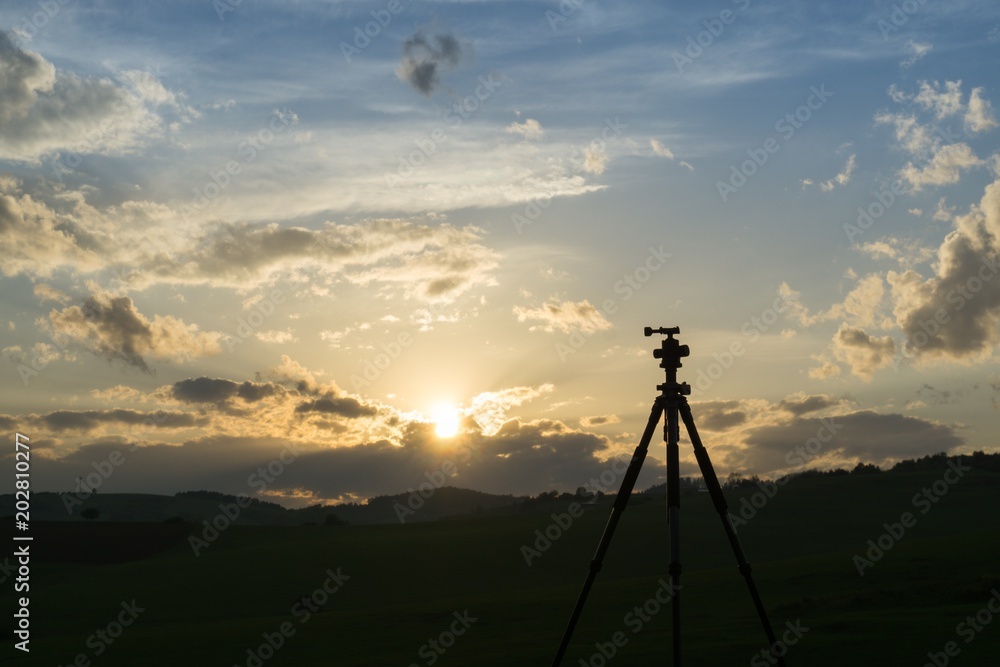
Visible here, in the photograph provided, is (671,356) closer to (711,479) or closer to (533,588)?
(711,479)

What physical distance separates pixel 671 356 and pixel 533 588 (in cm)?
3992

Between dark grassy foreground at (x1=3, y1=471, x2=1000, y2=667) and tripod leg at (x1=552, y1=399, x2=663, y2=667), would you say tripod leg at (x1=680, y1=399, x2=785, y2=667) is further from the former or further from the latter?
dark grassy foreground at (x1=3, y1=471, x2=1000, y2=667)

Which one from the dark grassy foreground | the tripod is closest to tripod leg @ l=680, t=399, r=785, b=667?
the tripod

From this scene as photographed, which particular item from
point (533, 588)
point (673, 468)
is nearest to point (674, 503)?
point (673, 468)

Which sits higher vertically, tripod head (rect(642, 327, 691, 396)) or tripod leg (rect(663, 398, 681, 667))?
tripod head (rect(642, 327, 691, 396))

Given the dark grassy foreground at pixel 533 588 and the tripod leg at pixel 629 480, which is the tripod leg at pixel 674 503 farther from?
the dark grassy foreground at pixel 533 588

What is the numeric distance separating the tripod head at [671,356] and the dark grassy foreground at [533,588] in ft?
30.9

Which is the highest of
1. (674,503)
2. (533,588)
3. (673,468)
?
(673,468)

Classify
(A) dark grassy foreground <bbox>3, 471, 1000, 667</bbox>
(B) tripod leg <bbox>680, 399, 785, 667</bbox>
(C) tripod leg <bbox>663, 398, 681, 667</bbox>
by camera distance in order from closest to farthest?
1. (C) tripod leg <bbox>663, 398, 681, 667</bbox>
2. (B) tripod leg <bbox>680, 399, 785, 667</bbox>
3. (A) dark grassy foreground <bbox>3, 471, 1000, 667</bbox>

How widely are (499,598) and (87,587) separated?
34.5 metres

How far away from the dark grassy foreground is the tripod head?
9419 millimetres

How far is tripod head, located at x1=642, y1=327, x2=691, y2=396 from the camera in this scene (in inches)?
455

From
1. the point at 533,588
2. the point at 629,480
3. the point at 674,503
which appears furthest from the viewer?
the point at 533,588

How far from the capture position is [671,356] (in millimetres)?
11656
